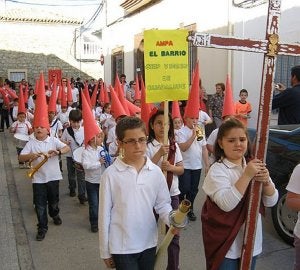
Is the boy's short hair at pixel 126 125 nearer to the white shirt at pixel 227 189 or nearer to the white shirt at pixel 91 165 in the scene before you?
the white shirt at pixel 227 189

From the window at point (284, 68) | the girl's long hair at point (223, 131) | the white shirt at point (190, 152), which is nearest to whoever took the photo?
the girl's long hair at point (223, 131)

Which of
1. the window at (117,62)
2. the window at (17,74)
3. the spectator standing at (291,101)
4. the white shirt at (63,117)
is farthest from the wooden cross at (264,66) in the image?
the window at (17,74)

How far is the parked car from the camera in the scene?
A: 14.6ft

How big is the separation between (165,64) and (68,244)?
8.38 ft

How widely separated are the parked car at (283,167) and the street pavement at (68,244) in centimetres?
18

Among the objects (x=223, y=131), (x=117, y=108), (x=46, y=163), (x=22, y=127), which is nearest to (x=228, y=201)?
(x=223, y=131)

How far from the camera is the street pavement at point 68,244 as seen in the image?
163 inches

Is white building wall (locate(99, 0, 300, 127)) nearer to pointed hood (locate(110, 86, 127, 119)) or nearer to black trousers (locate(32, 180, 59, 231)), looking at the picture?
pointed hood (locate(110, 86, 127, 119))

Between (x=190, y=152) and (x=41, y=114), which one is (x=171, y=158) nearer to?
(x=190, y=152)

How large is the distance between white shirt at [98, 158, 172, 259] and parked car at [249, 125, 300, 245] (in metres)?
2.26

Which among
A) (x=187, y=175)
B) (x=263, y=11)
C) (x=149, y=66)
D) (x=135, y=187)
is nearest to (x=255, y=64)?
(x=263, y=11)

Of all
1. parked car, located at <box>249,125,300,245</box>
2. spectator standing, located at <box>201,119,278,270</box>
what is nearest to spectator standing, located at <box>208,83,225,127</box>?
parked car, located at <box>249,125,300,245</box>

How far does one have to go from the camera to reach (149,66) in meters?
3.09

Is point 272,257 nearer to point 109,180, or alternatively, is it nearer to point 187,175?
point 187,175
